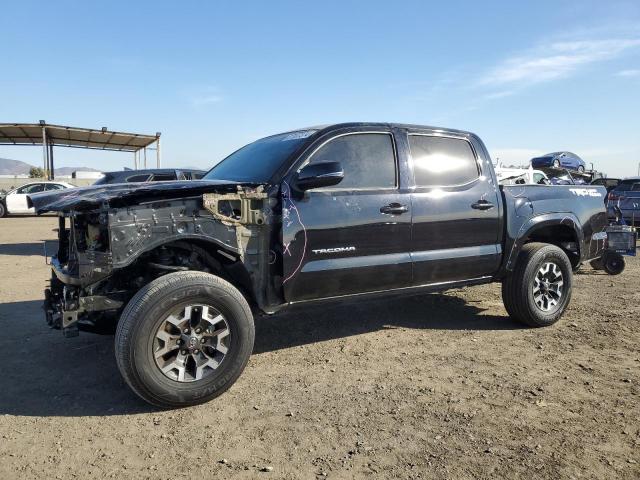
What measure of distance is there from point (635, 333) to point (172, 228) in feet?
15.0

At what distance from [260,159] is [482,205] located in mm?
2173

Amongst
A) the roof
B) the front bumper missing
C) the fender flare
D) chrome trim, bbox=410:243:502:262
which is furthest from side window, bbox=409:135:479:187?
the roof

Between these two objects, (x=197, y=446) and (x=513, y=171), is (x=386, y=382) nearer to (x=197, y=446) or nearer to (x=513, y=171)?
(x=197, y=446)

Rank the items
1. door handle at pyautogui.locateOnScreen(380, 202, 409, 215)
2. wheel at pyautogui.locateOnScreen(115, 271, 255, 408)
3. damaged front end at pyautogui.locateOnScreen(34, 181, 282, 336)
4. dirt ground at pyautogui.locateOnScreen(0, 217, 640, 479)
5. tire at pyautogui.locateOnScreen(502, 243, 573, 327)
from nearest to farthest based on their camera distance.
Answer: dirt ground at pyautogui.locateOnScreen(0, 217, 640, 479) → wheel at pyautogui.locateOnScreen(115, 271, 255, 408) → damaged front end at pyautogui.locateOnScreen(34, 181, 282, 336) → door handle at pyautogui.locateOnScreen(380, 202, 409, 215) → tire at pyautogui.locateOnScreen(502, 243, 573, 327)

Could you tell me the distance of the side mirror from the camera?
12.4ft

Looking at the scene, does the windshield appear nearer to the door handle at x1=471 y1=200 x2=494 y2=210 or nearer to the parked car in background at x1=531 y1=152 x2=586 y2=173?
the door handle at x1=471 y1=200 x2=494 y2=210

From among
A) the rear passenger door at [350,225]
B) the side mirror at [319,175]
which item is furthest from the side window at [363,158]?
the side mirror at [319,175]

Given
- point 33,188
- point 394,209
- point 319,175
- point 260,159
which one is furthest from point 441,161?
point 33,188

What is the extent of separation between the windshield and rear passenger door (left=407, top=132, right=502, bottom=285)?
3.63 ft

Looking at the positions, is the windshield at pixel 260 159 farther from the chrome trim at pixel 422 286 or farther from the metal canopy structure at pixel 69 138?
the metal canopy structure at pixel 69 138

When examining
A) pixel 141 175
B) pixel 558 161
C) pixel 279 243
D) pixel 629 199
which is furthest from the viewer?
pixel 558 161

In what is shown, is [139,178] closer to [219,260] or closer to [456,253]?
[219,260]

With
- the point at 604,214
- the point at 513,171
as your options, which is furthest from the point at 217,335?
the point at 513,171

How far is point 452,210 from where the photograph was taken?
471 cm
